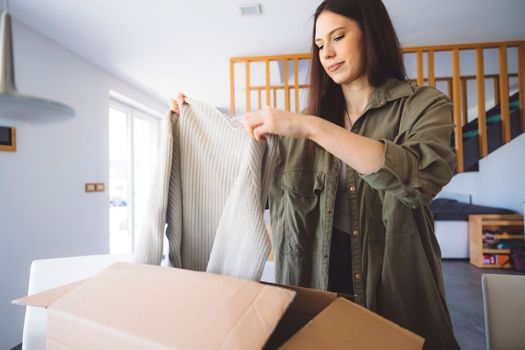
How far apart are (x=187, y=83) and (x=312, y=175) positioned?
3927 mm

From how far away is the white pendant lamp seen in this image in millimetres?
372

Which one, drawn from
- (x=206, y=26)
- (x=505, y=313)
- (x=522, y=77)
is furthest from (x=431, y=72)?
(x=505, y=313)

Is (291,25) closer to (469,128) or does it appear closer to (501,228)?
(469,128)

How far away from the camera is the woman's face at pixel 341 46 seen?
0.87 metres

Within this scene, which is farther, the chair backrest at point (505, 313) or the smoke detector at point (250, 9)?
the smoke detector at point (250, 9)

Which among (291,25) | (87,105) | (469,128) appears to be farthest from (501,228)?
(87,105)

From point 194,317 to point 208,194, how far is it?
45 cm

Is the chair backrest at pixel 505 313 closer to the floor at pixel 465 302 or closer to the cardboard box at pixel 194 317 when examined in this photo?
the cardboard box at pixel 194 317

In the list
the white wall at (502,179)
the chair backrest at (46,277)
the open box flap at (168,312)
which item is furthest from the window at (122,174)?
the white wall at (502,179)

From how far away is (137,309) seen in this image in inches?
16.6

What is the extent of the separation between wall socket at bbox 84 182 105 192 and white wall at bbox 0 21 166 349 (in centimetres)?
5

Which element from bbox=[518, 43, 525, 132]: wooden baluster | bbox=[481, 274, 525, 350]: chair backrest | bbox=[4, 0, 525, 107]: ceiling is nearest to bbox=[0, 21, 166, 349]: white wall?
bbox=[4, 0, 525, 107]: ceiling

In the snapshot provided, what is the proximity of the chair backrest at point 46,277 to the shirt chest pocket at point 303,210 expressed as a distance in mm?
635

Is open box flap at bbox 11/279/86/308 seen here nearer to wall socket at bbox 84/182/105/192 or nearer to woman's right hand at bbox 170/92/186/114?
woman's right hand at bbox 170/92/186/114
